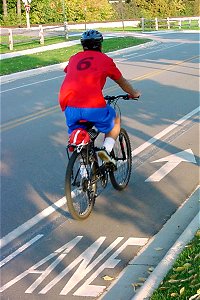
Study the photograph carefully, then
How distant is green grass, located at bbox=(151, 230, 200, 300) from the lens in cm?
418

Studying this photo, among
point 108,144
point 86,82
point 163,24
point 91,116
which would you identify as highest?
point 86,82

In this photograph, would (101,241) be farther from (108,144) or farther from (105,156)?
A: (108,144)

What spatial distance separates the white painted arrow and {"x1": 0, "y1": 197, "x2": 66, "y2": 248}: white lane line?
1408mm

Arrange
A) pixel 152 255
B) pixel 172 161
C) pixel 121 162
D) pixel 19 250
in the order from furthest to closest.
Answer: pixel 172 161
pixel 121 162
pixel 19 250
pixel 152 255

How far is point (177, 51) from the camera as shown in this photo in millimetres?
30203

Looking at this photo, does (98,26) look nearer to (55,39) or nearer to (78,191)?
(55,39)

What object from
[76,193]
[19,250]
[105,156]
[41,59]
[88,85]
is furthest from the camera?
[41,59]

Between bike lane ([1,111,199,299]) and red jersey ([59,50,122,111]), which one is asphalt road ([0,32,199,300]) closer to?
bike lane ([1,111,199,299])

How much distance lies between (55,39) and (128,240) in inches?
1377

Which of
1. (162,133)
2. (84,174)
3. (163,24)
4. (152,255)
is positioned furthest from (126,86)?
(163,24)

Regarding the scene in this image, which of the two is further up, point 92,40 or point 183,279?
point 92,40

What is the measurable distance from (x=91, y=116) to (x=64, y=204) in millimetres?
1257

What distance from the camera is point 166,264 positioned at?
4766mm

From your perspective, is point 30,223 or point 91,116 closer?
point 91,116
